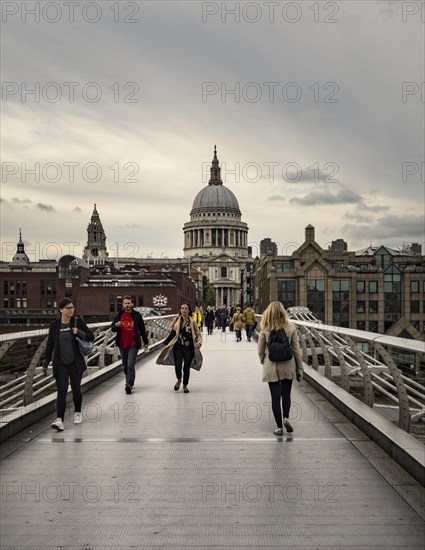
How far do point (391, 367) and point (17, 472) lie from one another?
4.00 meters

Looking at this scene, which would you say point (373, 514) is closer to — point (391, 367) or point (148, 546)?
point (148, 546)

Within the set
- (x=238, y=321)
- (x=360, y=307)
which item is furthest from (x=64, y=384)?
(x=360, y=307)

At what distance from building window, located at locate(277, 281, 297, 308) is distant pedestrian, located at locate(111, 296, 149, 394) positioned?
64.0 metres

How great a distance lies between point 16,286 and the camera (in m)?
94.4

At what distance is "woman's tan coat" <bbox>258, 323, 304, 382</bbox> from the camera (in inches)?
360

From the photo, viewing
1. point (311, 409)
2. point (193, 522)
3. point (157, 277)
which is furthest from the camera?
point (157, 277)

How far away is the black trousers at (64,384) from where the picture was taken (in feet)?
30.8

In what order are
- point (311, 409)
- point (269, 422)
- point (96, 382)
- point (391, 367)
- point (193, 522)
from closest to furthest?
point (193, 522) < point (391, 367) < point (269, 422) < point (311, 409) < point (96, 382)

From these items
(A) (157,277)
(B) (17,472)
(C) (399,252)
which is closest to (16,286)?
(A) (157,277)

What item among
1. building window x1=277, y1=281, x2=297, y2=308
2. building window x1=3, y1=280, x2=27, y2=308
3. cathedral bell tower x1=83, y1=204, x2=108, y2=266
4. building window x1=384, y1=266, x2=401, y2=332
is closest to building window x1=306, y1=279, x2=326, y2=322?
building window x1=277, y1=281, x2=297, y2=308

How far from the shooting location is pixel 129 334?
43.4ft

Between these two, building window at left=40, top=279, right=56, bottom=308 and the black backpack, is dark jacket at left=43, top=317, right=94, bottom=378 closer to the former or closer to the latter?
the black backpack

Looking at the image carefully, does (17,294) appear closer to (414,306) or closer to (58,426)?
(414,306)

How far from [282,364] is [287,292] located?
225ft
